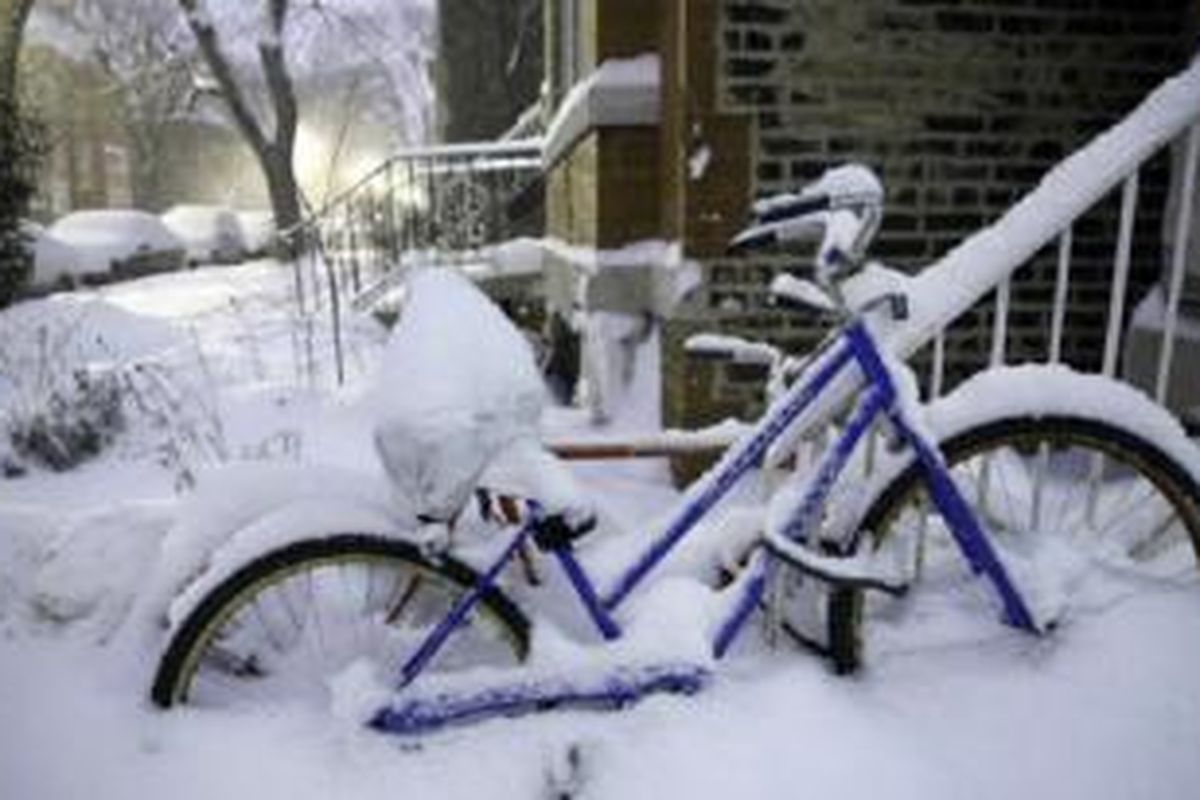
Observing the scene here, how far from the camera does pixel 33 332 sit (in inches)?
474

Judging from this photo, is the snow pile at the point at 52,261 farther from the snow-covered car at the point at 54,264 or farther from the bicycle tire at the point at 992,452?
the bicycle tire at the point at 992,452

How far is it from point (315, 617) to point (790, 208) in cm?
154

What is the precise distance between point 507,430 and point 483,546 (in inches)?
12.0

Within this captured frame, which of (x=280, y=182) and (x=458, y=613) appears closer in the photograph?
(x=458, y=613)

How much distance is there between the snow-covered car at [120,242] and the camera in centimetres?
2170

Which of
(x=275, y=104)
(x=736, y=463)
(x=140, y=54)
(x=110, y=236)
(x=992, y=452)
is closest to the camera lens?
(x=736, y=463)

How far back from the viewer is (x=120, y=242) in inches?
906

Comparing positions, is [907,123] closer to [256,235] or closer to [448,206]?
[448,206]

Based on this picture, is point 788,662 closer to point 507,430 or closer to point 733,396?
point 507,430

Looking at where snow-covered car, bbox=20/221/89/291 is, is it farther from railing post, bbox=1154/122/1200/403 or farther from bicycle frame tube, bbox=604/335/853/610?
railing post, bbox=1154/122/1200/403

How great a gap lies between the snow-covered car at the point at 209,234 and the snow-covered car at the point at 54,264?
6.96m

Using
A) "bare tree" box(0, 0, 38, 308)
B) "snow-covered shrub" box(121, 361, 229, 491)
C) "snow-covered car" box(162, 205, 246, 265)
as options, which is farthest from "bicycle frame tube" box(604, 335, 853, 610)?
"snow-covered car" box(162, 205, 246, 265)

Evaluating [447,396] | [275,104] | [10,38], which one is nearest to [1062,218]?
[447,396]

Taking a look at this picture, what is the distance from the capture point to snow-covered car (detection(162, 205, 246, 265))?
93.1 feet
